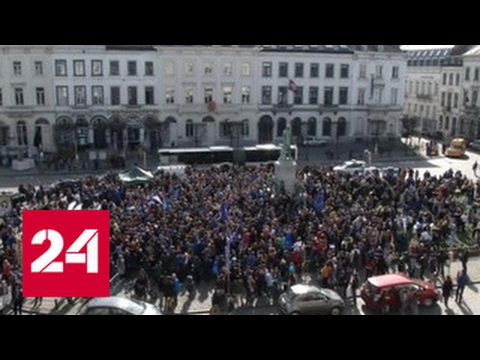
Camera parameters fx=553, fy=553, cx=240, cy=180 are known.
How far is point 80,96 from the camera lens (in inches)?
1937

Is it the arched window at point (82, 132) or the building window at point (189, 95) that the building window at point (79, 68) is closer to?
the arched window at point (82, 132)

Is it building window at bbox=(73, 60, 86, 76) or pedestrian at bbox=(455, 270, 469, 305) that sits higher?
building window at bbox=(73, 60, 86, 76)

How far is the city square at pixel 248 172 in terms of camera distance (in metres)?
18.7

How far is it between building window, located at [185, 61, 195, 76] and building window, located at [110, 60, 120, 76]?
6.19m

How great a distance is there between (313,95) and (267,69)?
558 centimetres

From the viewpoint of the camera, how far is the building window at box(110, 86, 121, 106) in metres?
49.9

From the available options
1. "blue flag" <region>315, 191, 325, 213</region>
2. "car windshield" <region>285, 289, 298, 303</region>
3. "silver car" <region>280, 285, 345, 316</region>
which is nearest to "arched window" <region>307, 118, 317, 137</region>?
"blue flag" <region>315, 191, 325, 213</region>

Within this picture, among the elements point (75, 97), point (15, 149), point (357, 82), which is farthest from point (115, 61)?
point (357, 82)

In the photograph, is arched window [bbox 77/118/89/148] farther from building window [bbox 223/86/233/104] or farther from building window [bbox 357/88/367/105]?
building window [bbox 357/88/367/105]

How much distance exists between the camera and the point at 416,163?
46.5m

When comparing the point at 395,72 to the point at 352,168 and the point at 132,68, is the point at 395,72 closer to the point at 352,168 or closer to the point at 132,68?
the point at 352,168

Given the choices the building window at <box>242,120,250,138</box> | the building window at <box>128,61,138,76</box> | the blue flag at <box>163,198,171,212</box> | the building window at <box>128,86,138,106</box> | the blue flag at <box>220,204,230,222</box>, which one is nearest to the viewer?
the blue flag at <box>220,204,230,222</box>

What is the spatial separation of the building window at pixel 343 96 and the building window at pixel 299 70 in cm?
469

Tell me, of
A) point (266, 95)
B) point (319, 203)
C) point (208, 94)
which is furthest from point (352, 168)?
point (208, 94)
